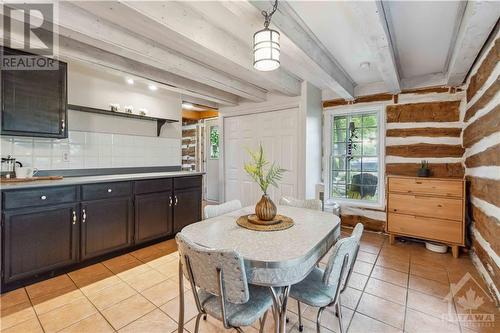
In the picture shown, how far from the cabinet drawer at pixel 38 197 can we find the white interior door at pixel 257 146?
2.79 meters

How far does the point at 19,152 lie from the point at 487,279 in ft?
16.3

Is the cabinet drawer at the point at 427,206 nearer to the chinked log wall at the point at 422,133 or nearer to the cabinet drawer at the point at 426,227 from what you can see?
the cabinet drawer at the point at 426,227

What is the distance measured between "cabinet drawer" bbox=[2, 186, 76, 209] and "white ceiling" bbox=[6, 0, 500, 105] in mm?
1335

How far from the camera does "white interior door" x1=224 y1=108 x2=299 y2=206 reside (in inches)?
159

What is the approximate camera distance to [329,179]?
4363 millimetres

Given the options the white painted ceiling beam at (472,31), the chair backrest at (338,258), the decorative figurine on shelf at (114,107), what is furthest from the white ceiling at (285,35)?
the chair backrest at (338,258)

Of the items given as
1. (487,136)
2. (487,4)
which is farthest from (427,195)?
(487,4)

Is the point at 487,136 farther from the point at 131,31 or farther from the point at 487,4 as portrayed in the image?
the point at 131,31

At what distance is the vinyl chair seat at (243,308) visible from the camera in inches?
48.0

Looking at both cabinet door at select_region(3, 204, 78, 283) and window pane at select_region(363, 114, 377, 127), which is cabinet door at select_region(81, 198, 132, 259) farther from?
window pane at select_region(363, 114, 377, 127)

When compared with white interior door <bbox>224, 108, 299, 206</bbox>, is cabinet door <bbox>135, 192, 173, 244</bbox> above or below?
below

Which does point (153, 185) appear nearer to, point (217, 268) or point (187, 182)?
point (187, 182)

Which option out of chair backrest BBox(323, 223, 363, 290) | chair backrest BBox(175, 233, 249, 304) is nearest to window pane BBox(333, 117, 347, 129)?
chair backrest BBox(323, 223, 363, 290)

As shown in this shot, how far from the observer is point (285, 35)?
79.2 inches
